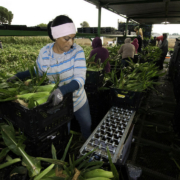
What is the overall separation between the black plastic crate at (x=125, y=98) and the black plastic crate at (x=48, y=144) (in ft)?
3.89

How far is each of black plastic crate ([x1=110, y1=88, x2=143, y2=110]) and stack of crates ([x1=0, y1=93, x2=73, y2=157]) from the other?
3.94ft

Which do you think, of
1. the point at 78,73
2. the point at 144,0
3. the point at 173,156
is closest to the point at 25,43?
the point at 144,0

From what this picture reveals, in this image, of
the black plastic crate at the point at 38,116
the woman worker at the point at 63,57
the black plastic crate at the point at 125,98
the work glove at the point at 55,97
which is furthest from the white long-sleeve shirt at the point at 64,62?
the black plastic crate at the point at 125,98

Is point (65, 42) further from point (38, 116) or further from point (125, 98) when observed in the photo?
point (125, 98)

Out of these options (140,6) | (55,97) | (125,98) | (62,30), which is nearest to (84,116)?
(125,98)

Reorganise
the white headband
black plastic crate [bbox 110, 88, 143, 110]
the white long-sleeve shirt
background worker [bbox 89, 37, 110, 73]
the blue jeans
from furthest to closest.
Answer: background worker [bbox 89, 37, 110, 73] → black plastic crate [bbox 110, 88, 143, 110] → the blue jeans → the white long-sleeve shirt → the white headband

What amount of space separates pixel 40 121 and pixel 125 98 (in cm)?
158

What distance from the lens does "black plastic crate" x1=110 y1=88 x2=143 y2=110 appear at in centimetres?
231

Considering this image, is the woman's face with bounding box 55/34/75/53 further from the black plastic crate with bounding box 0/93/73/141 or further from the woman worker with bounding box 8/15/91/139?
the black plastic crate with bounding box 0/93/73/141

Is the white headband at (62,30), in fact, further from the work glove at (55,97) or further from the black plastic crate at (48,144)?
the black plastic crate at (48,144)

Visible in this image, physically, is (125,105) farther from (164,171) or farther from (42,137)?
(42,137)

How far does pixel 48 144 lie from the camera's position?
51.9 inches

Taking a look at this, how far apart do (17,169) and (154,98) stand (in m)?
4.08

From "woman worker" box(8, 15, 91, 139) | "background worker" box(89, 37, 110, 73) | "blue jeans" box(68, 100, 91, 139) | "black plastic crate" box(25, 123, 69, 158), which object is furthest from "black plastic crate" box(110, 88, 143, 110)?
"background worker" box(89, 37, 110, 73)
